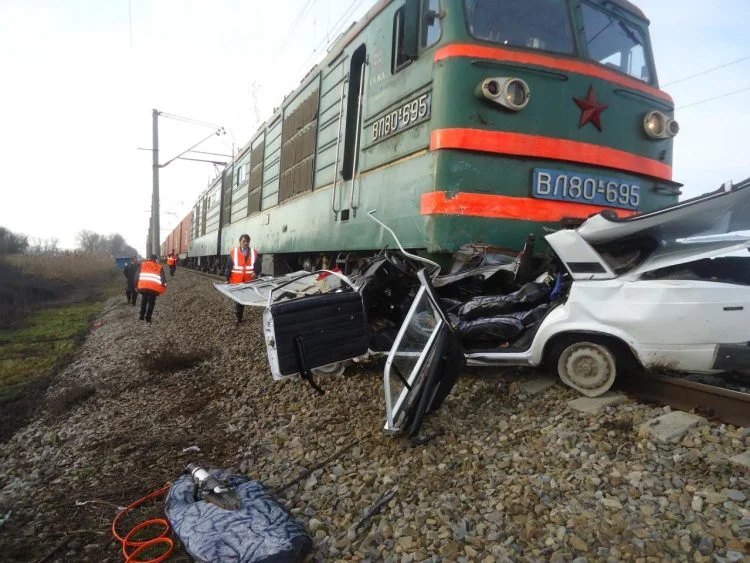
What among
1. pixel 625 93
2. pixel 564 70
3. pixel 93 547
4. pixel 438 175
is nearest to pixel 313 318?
pixel 438 175

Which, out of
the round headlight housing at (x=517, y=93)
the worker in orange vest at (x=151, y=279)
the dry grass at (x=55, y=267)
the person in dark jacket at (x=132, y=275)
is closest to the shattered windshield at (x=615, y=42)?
the round headlight housing at (x=517, y=93)

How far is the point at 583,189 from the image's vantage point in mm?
4273

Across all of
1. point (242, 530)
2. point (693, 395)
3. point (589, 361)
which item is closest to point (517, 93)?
point (589, 361)

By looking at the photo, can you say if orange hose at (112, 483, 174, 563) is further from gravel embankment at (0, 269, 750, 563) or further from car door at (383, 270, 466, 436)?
car door at (383, 270, 466, 436)

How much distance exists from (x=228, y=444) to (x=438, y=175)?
2.48 meters

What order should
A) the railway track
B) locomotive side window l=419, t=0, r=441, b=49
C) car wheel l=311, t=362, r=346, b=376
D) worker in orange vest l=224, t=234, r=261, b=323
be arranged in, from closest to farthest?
the railway track, locomotive side window l=419, t=0, r=441, b=49, car wheel l=311, t=362, r=346, b=376, worker in orange vest l=224, t=234, r=261, b=323

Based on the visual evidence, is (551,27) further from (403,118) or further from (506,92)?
(403,118)

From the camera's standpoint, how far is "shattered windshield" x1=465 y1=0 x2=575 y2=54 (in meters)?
4.18

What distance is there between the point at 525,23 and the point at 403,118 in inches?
49.2

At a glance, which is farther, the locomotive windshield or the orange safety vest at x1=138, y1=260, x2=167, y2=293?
the orange safety vest at x1=138, y1=260, x2=167, y2=293

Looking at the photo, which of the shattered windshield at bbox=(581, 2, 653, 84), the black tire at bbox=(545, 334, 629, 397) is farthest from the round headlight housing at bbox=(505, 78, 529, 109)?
the black tire at bbox=(545, 334, 629, 397)

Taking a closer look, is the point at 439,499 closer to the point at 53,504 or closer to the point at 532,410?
the point at 532,410

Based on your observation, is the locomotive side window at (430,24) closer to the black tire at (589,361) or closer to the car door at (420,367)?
the car door at (420,367)

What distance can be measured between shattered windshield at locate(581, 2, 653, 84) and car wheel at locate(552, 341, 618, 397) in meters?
2.66
